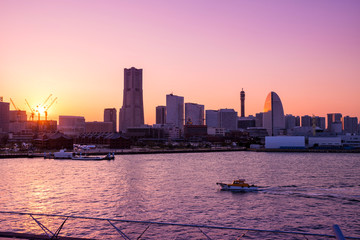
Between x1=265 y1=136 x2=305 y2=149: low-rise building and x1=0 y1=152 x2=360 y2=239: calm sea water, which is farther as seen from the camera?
x1=265 y1=136 x2=305 y2=149: low-rise building

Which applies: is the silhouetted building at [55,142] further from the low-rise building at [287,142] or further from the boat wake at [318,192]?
the boat wake at [318,192]

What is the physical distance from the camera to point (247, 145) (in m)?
193

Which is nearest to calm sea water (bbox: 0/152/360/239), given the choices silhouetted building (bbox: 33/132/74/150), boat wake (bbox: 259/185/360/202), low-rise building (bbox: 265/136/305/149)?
boat wake (bbox: 259/185/360/202)

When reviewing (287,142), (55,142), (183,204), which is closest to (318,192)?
(183,204)

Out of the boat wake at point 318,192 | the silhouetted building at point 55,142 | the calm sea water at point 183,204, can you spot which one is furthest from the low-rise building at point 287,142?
the boat wake at point 318,192

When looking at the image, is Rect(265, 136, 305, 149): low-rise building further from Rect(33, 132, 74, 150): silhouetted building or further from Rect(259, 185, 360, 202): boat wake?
Rect(259, 185, 360, 202): boat wake

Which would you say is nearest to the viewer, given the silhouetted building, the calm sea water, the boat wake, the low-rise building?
the calm sea water

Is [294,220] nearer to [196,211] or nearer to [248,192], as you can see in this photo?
[196,211]

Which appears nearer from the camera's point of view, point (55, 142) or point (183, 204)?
point (183, 204)

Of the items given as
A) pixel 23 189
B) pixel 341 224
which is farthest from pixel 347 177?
pixel 23 189

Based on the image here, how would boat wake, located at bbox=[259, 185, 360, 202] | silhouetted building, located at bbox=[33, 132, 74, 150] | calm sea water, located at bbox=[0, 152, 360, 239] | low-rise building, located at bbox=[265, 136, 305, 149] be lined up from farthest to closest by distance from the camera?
low-rise building, located at bbox=[265, 136, 305, 149] < silhouetted building, located at bbox=[33, 132, 74, 150] < boat wake, located at bbox=[259, 185, 360, 202] < calm sea water, located at bbox=[0, 152, 360, 239]

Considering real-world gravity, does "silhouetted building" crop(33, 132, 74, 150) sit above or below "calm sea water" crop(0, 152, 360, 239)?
above

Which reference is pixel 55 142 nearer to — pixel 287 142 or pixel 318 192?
pixel 287 142

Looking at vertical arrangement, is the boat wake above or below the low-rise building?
below
